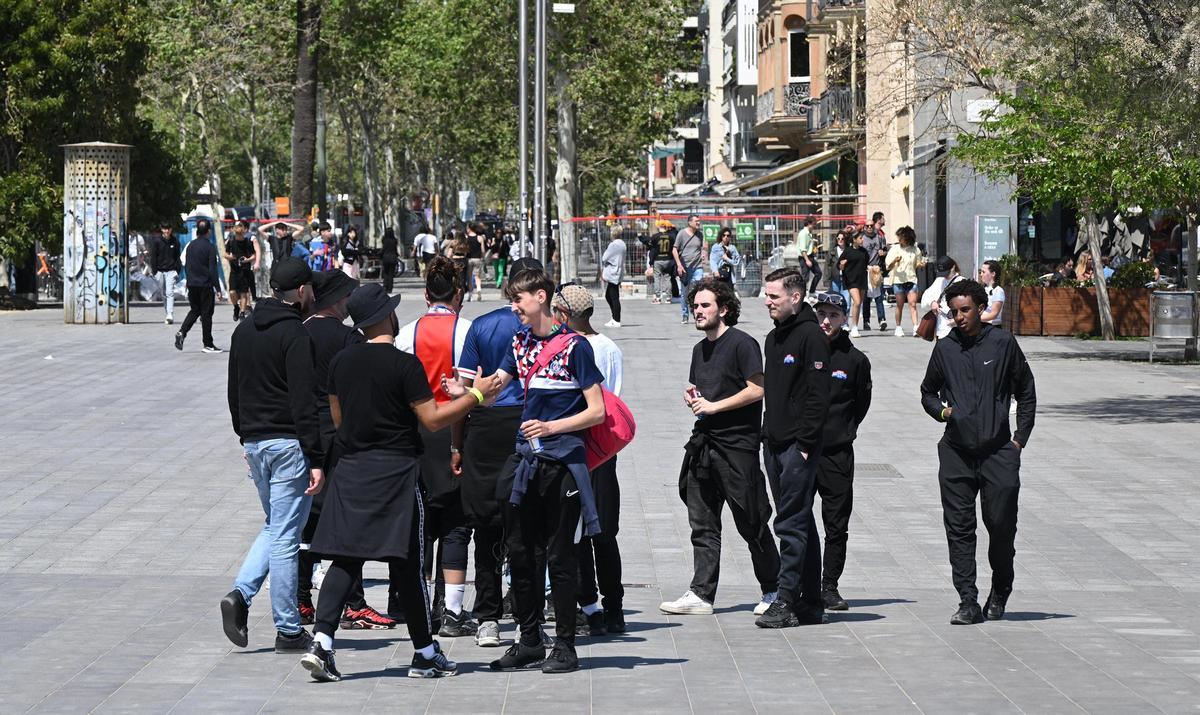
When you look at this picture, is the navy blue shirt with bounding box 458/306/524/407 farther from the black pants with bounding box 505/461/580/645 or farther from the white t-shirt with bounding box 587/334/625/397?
the black pants with bounding box 505/461/580/645

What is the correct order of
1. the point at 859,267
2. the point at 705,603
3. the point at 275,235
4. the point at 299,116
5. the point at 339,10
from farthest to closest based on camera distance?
the point at 339,10, the point at 299,116, the point at 275,235, the point at 859,267, the point at 705,603

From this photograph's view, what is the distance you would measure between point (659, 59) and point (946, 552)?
141ft

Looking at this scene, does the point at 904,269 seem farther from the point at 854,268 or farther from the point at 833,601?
the point at 833,601

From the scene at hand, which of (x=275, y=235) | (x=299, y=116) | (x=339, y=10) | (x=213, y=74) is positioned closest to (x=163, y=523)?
(x=275, y=235)

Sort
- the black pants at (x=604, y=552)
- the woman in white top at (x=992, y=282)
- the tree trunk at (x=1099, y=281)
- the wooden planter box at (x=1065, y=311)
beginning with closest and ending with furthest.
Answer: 1. the black pants at (x=604, y=552)
2. the woman in white top at (x=992, y=282)
3. the tree trunk at (x=1099, y=281)
4. the wooden planter box at (x=1065, y=311)

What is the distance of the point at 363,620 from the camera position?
853cm

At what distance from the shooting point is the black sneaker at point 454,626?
27.5 ft

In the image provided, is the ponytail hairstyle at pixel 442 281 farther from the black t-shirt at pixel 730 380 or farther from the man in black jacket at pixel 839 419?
the man in black jacket at pixel 839 419

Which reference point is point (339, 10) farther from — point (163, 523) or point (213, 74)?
point (163, 523)

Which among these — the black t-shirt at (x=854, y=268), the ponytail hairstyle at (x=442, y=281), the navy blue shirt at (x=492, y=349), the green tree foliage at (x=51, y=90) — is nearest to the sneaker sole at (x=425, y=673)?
the navy blue shirt at (x=492, y=349)

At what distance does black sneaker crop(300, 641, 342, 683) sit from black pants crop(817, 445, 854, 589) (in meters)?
2.68

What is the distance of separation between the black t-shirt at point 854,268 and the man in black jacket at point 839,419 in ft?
58.8

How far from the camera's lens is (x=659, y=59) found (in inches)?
2071

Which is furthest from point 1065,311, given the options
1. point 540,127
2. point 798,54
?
point 798,54
